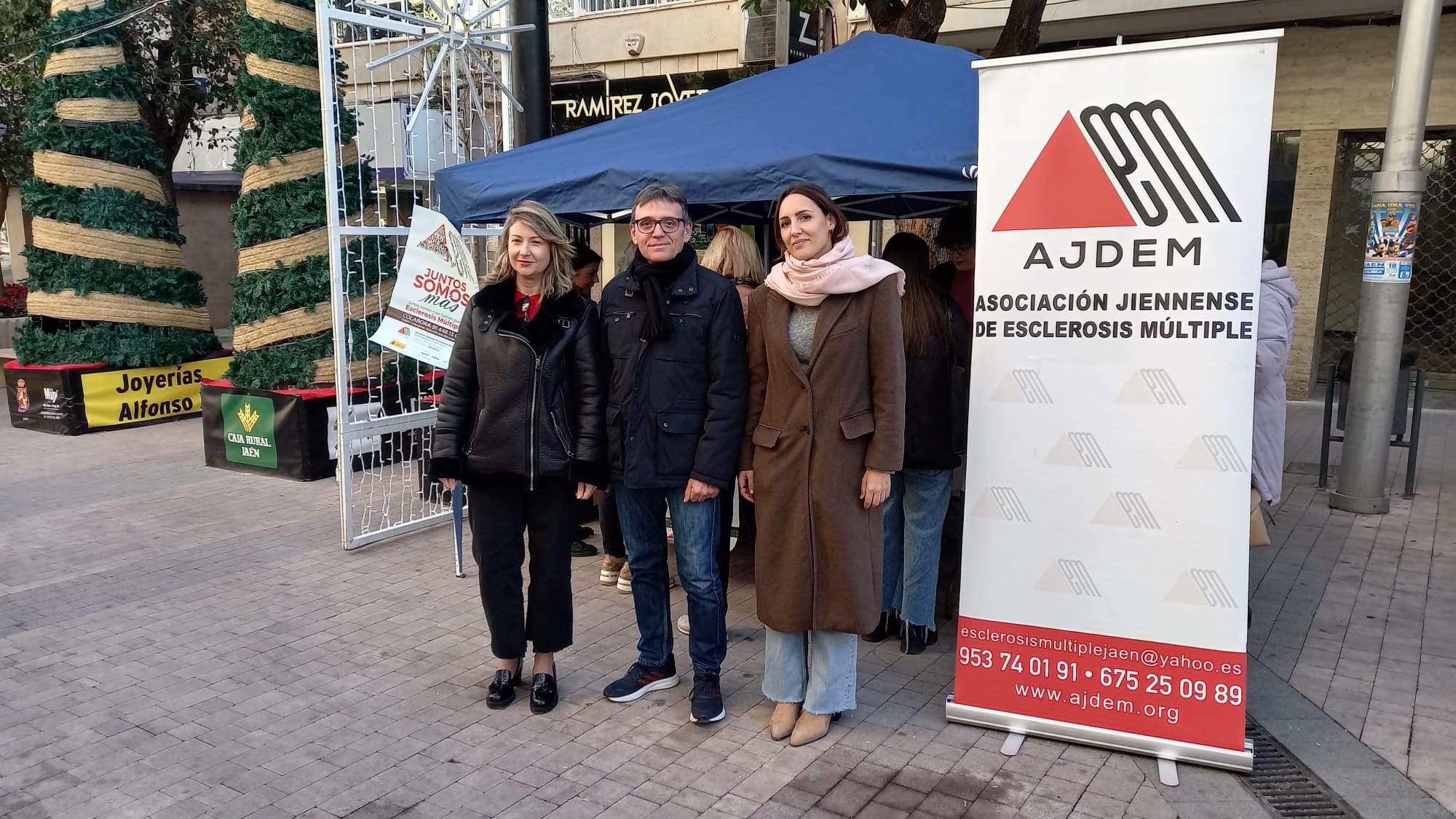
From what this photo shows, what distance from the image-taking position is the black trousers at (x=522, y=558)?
3.70m

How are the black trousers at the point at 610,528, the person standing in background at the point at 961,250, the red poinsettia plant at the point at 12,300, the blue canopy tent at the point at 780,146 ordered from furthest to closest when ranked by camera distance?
the red poinsettia plant at the point at 12,300 < the black trousers at the point at 610,528 < the person standing in background at the point at 961,250 < the blue canopy tent at the point at 780,146

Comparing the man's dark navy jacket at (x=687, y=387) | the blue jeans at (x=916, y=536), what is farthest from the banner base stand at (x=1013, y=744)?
the man's dark navy jacket at (x=687, y=387)

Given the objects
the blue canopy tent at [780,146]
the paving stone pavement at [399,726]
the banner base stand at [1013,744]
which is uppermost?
the blue canopy tent at [780,146]

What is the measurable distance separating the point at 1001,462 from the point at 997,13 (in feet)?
27.2

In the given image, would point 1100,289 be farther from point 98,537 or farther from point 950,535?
point 98,537

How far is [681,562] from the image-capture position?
3.74 meters

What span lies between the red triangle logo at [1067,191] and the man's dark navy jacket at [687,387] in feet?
3.53

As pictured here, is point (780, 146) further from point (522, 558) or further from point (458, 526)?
point (458, 526)

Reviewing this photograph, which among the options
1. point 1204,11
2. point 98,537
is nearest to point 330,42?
point 98,537

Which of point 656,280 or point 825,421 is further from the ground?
point 656,280

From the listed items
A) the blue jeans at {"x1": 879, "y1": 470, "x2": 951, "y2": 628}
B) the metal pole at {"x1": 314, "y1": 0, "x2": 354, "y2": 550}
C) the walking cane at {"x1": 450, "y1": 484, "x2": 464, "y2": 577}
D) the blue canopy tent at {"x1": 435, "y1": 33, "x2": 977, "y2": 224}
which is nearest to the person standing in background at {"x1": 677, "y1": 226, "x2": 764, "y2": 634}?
the blue canopy tent at {"x1": 435, "y1": 33, "x2": 977, "y2": 224}

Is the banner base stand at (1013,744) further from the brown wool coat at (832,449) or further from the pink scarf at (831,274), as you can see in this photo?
the pink scarf at (831,274)

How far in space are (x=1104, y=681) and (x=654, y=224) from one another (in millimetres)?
2273

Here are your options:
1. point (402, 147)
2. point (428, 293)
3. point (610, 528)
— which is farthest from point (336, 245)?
point (610, 528)
